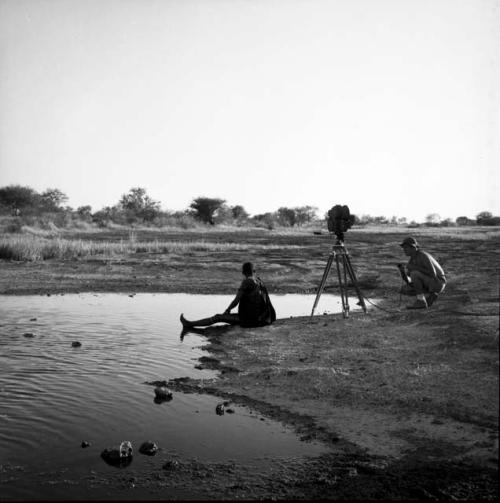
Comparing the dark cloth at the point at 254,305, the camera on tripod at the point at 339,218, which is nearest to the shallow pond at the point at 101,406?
the dark cloth at the point at 254,305

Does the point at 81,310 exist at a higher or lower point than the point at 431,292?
lower

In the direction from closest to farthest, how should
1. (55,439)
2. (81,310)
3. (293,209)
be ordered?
(55,439) → (81,310) → (293,209)

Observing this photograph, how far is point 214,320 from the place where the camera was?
12078 millimetres

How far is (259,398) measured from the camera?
24.3 ft

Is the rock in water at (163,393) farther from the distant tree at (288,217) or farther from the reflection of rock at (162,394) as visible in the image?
the distant tree at (288,217)

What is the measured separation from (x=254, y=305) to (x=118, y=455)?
22.2 feet

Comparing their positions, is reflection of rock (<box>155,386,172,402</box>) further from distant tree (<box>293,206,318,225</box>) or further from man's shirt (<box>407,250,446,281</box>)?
distant tree (<box>293,206,318,225</box>)

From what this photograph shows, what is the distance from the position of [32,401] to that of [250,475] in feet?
11.2

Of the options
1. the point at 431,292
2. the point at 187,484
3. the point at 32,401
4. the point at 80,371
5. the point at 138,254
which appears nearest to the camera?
the point at 187,484

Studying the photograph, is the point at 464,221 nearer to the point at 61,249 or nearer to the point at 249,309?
the point at 61,249

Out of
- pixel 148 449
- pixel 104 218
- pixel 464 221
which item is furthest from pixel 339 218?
pixel 464 221

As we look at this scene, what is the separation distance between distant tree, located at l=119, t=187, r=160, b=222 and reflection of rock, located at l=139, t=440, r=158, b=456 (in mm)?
60319

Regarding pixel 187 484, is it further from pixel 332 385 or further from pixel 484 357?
pixel 484 357

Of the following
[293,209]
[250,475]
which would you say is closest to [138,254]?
[250,475]
